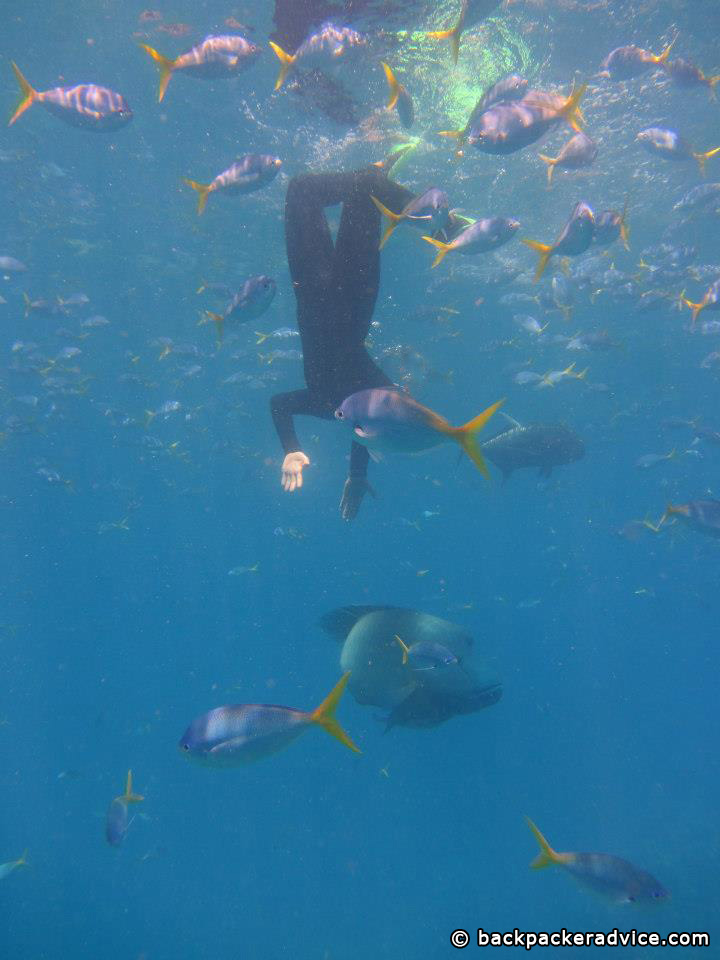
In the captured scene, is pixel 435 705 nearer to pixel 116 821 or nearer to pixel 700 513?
pixel 116 821

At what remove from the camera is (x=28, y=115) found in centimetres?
1280

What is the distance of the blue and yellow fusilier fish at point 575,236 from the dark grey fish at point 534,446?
7.57 metres

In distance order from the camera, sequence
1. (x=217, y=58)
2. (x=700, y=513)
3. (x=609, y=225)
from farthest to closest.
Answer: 1. (x=700, y=513)
2. (x=609, y=225)
3. (x=217, y=58)

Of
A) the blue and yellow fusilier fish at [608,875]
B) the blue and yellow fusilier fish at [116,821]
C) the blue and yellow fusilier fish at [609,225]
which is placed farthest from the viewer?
the blue and yellow fusilier fish at [116,821]

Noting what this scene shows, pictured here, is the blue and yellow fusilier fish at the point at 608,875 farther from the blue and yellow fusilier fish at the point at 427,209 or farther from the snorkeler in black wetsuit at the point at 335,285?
the blue and yellow fusilier fish at the point at 427,209

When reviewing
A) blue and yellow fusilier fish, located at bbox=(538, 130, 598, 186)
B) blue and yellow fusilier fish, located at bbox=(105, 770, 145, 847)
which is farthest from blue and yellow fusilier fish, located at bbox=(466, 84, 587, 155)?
blue and yellow fusilier fish, located at bbox=(105, 770, 145, 847)

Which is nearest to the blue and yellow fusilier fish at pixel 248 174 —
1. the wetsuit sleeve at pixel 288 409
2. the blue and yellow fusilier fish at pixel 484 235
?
the blue and yellow fusilier fish at pixel 484 235

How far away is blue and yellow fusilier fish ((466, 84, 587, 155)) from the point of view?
5816 mm

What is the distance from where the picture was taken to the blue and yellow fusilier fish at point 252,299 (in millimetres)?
6352

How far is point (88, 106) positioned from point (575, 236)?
608 cm

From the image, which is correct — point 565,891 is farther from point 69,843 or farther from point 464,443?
point 69,843

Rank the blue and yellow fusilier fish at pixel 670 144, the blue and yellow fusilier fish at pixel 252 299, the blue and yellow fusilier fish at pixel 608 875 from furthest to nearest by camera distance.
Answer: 1. the blue and yellow fusilier fish at pixel 670 144
2. the blue and yellow fusilier fish at pixel 252 299
3. the blue and yellow fusilier fish at pixel 608 875

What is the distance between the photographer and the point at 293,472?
5207 millimetres

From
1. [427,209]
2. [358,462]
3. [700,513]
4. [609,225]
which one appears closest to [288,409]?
[358,462]
